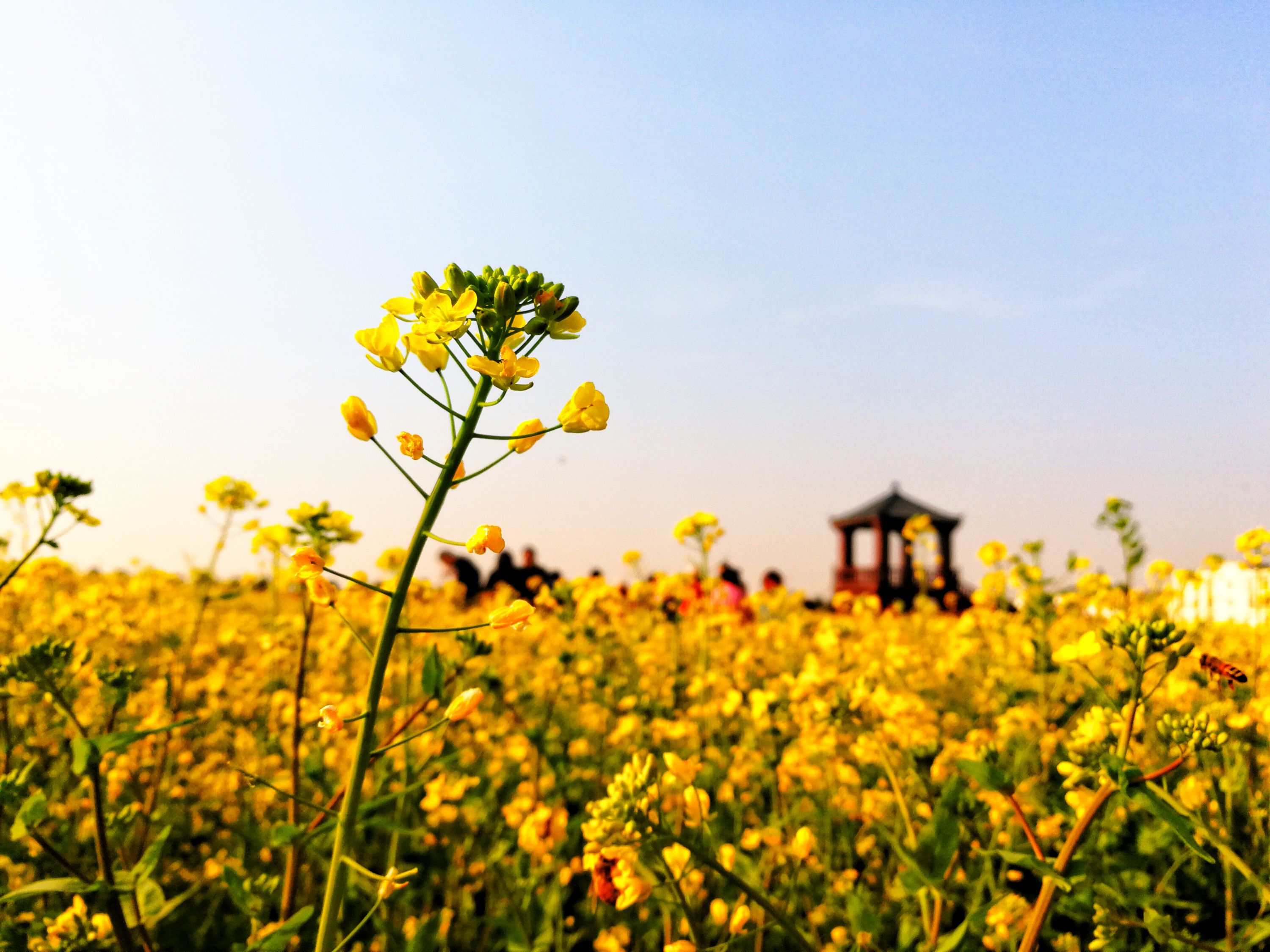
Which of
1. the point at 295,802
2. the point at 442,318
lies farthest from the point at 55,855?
the point at 442,318

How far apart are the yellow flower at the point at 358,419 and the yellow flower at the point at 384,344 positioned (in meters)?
0.06

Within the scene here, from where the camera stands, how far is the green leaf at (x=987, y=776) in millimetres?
1271

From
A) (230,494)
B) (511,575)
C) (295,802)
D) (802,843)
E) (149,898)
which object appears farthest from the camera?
(511,575)

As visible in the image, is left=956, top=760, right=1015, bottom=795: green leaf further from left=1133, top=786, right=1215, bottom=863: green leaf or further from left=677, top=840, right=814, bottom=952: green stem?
left=677, top=840, right=814, bottom=952: green stem

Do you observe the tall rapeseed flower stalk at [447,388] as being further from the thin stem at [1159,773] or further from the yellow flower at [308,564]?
the thin stem at [1159,773]

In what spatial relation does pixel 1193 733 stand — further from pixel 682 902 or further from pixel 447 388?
pixel 447 388

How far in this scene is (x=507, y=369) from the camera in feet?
3.57

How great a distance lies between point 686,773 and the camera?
1.55 metres

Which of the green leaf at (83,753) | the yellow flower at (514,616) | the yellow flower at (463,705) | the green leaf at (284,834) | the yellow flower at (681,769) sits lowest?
the green leaf at (284,834)

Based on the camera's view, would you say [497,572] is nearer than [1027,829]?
No

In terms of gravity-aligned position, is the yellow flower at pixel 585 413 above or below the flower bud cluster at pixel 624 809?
above

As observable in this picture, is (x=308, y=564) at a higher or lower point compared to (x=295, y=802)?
higher

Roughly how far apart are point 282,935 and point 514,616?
27.9 inches

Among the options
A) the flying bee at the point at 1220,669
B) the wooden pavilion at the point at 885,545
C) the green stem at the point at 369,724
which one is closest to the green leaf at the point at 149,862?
the green stem at the point at 369,724
